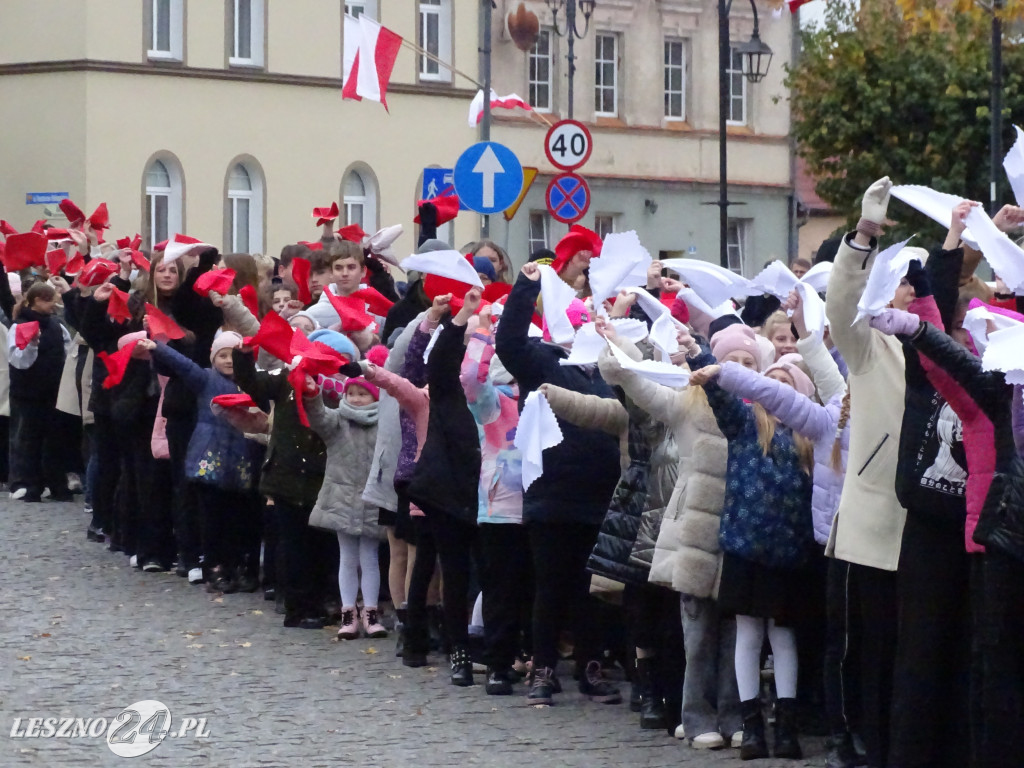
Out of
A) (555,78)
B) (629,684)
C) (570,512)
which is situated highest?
(555,78)

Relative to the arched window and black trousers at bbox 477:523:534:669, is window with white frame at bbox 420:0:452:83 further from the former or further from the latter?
black trousers at bbox 477:523:534:669

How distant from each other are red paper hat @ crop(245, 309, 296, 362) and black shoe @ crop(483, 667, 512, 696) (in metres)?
1.99

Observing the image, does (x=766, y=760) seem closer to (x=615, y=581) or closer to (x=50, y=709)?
(x=615, y=581)

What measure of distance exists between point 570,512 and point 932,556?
7.93 ft

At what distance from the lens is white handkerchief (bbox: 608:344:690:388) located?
8.18m

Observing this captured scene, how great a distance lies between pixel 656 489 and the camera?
8.77 meters

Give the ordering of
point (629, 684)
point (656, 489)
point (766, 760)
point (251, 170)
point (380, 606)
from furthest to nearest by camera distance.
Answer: point (251, 170), point (380, 606), point (629, 684), point (656, 489), point (766, 760)

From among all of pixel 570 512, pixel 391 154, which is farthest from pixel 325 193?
pixel 570 512

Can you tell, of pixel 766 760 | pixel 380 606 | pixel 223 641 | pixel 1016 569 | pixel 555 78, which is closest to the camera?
pixel 1016 569

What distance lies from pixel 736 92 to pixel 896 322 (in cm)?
3820

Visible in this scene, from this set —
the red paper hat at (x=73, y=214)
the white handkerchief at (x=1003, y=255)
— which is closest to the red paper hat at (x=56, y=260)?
the red paper hat at (x=73, y=214)

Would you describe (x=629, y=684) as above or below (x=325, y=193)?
below

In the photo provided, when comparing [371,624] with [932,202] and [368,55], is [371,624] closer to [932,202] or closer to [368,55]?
[932,202]

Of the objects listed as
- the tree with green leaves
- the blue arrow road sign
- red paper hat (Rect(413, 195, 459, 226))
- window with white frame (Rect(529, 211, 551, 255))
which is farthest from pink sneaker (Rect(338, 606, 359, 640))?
window with white frame (Rect(529, 211, 551, 255))
